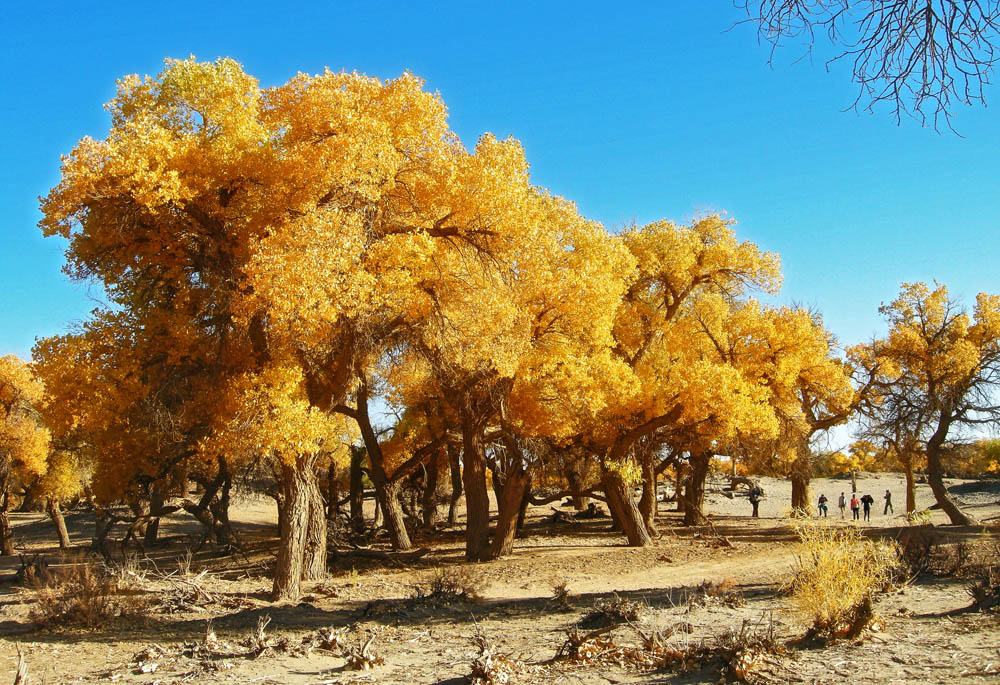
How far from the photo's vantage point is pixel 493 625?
32.8ft

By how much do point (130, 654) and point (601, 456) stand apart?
562 inches

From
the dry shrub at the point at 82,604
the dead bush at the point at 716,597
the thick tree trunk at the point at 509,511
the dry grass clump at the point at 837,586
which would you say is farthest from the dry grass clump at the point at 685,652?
the thick tree trunk at the point at 509,511

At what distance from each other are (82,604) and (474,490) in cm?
1019

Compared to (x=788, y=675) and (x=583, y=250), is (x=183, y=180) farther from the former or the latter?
(x=788, y=675)

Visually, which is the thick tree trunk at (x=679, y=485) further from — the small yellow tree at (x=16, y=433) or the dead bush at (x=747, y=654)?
the small yellow tree at (x=16, y=433)

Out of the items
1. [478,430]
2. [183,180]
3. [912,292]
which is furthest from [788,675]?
[912,292]

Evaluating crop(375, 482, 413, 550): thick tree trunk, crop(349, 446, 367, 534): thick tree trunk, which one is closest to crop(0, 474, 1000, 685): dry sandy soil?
crop(375, 482, 413, 550): thick tree trunk

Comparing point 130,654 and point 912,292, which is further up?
point 912,292

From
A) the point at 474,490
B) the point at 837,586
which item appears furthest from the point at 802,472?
the point at 837,586

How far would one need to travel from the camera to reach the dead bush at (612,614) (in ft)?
28.8

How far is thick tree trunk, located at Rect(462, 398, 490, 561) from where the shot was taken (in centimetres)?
1828

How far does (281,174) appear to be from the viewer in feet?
39.5

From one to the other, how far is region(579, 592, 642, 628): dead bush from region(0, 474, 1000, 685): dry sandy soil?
0.10 meters

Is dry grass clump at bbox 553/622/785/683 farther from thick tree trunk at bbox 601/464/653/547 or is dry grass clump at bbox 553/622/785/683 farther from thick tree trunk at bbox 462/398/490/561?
thick tree trunk at bbox 601/464/653/547
